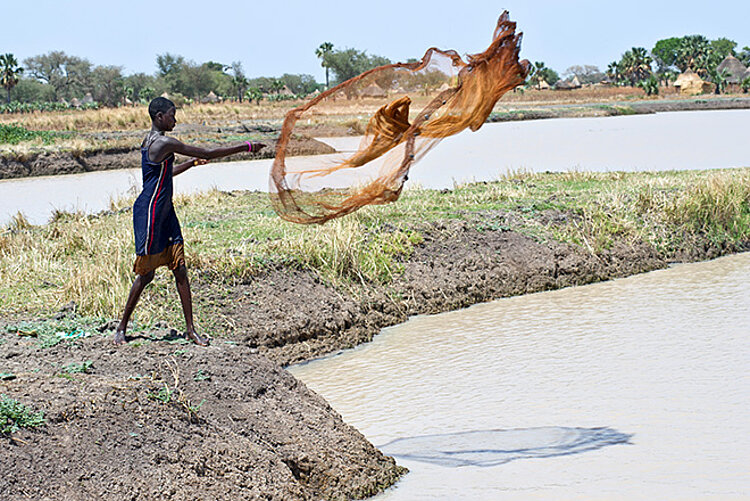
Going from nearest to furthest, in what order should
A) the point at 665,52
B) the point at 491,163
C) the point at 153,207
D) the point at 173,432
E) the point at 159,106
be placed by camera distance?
1. the point at 173,432
2. the point at 153,207
3. the point at 159,106
4. the point at 491,163
5. the point at 665,52

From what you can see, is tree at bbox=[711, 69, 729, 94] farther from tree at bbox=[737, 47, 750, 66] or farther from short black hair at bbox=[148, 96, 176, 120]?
short black hair at bbox=[148, 96, 176, 120]

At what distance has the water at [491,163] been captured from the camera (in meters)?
18.4

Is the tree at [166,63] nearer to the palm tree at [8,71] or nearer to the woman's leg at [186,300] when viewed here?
the palm tree at [8,71]

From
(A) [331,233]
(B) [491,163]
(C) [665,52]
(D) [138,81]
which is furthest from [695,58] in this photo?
(A) [331,233]

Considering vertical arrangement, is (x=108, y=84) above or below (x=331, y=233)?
above

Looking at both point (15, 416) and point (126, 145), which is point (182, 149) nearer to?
point (15, 416)

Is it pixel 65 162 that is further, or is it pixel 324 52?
pixel 324 52

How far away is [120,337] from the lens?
5602 millimetres

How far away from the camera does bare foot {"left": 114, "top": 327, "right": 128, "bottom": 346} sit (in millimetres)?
5559

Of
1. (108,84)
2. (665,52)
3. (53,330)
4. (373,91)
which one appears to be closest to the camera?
(53,330)

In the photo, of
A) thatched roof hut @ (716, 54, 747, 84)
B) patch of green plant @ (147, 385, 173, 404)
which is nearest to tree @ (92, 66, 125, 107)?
thatched roof hut @ (716, 54, 747, 84)

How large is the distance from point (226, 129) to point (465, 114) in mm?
30593

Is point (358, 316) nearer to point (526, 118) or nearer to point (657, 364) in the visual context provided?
point (657, 364)

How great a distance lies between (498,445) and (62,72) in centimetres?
10077
